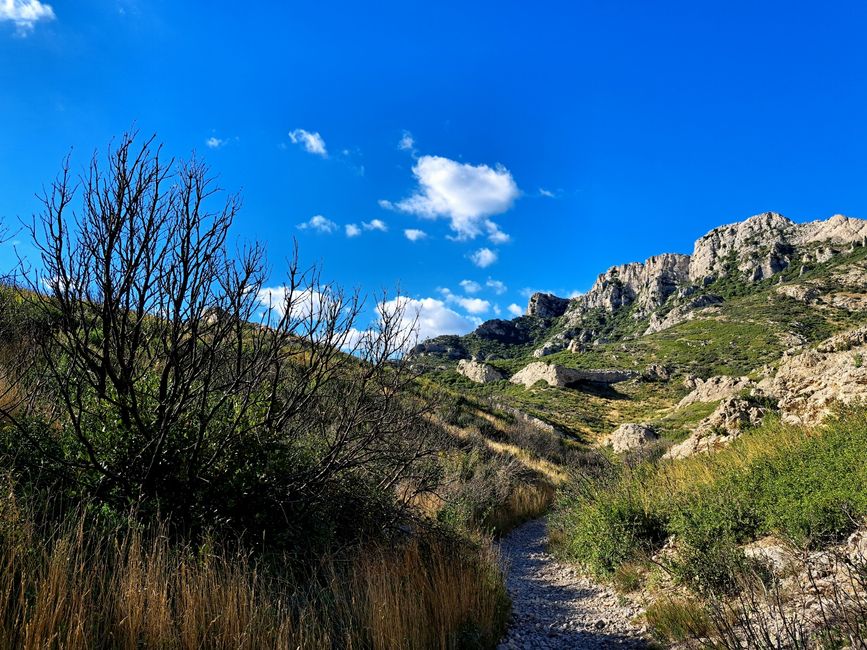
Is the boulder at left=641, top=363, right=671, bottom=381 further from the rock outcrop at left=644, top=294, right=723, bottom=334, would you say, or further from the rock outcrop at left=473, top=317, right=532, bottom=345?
the rock outcrop at left=473, top=317, right=532, bottom=345

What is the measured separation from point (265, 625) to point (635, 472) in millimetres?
9500

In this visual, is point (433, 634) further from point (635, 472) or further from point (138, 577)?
point (635, 472)

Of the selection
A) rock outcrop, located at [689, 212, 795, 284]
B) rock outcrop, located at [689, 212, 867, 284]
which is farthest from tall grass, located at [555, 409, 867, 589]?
rock outcrop, located at [689, 212, 795, 284]

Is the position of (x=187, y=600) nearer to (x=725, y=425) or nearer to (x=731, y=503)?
(x=731, y=503)

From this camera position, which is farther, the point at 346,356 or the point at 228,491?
the point at 346,356

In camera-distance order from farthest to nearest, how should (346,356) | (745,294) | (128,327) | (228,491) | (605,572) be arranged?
1. (745,294)
2. (605,572)
3. (346,356)
4. (128,327)
5. (228,491)

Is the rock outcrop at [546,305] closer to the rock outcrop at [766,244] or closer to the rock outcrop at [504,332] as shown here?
the rock outcrop at [504,332]

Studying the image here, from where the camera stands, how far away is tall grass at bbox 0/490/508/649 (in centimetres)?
242

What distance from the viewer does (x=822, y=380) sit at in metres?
10.0

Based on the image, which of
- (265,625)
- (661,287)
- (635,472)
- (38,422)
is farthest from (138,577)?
(661,287)

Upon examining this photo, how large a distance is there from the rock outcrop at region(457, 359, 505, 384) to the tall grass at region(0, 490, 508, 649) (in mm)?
70223

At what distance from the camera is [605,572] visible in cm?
709

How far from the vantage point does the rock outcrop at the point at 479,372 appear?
7525 cm

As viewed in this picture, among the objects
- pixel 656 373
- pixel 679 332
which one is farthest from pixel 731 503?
pixel 679 332
